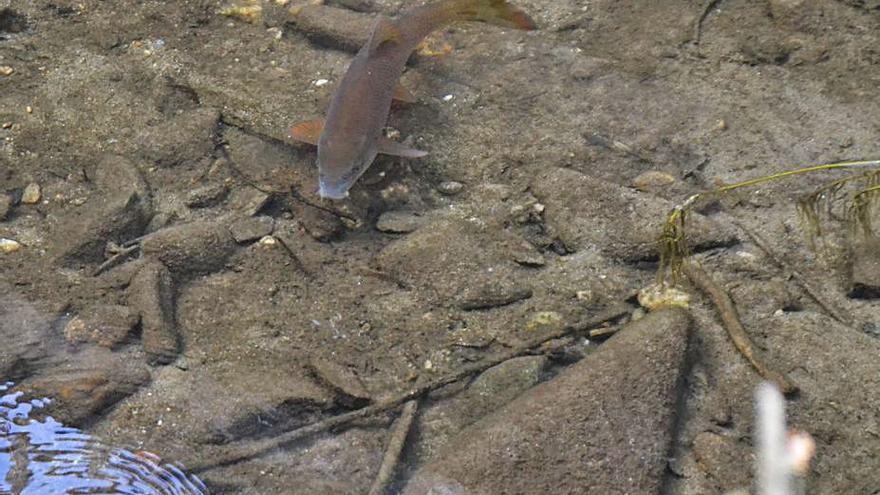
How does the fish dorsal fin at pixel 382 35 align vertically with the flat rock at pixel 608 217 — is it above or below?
above

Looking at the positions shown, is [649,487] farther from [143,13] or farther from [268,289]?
[143,13]

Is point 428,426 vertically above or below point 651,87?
below

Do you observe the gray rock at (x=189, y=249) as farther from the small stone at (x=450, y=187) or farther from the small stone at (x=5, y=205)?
the small stone at (x=450, y=187)

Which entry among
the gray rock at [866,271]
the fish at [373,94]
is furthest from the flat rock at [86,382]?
the gray rock at [866,271]

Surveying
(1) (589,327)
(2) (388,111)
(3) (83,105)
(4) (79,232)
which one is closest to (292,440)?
(1) (589,327)

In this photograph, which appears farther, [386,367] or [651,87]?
[651,87]

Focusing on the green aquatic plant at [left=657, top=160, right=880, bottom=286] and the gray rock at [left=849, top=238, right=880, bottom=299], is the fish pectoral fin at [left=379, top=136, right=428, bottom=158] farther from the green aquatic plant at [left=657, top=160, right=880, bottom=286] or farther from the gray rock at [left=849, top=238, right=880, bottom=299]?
the gray rock at [left=849, top=238, right=880, bottom=299]

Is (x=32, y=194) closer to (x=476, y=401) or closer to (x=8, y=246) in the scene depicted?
(x=8, y=246)
